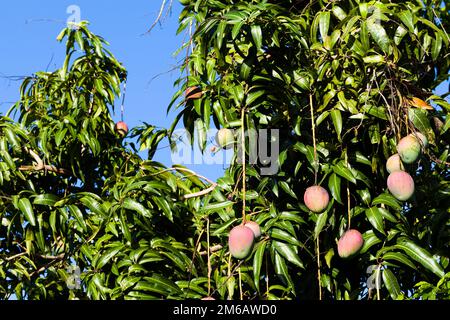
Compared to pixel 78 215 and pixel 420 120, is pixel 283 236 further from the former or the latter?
pixel 78 215

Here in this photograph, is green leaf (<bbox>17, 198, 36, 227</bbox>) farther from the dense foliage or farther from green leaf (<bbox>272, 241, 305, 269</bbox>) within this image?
green leaf (<bbox>272, 241, 305, 269</bbox>)

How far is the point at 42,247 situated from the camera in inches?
117

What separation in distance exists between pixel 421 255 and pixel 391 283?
4.7 inches

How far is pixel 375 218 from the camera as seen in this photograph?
271 cm

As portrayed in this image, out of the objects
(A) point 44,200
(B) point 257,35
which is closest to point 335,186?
(B) point 257,35

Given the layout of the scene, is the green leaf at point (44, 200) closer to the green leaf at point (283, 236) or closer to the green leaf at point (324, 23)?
the green leaf at point (283, 236)

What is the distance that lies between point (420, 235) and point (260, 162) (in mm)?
565

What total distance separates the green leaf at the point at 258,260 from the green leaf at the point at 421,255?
40 centimetres

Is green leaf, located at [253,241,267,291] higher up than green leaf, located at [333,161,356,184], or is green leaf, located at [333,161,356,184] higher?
green leaf, located at [333,161,356,184]

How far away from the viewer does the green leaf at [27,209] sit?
2.96 meters

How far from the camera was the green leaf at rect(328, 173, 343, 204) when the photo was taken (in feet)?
8.74

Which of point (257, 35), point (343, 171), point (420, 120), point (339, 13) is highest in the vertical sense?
point (339, 13)

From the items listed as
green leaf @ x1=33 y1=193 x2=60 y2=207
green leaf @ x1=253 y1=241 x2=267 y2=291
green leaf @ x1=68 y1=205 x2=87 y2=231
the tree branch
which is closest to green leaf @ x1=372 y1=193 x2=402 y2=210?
green leaf @ x1=253 y1=241 x2=267 y2=291
